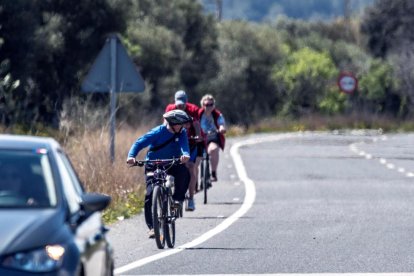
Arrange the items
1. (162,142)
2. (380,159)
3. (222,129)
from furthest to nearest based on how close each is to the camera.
→ (380,159) < (222,129) < (162,142)

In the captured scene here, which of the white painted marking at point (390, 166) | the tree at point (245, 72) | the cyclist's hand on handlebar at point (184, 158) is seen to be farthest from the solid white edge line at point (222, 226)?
the tree at point (245, 72)

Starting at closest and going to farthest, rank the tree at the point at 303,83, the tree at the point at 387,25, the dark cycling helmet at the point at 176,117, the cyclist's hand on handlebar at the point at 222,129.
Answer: the dark cycling helmet at the point at 176,117 < the cyclist's hand on handlebar at the point at 222,129 < the tree at the point at 303,83 < the tree at the point at 387,25

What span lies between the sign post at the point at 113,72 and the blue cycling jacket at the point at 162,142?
520 centimetres

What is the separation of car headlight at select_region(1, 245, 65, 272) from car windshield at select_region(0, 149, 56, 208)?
0.81 m

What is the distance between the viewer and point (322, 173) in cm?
2998

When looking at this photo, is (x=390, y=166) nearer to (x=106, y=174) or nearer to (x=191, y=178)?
(x=106, y=174)

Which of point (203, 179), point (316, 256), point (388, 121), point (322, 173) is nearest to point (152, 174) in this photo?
point (316, 256)

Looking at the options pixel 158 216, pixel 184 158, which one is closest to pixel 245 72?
pixel 184 158

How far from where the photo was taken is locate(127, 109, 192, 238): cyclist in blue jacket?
50.1ft

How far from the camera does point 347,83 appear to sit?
72.8 metres

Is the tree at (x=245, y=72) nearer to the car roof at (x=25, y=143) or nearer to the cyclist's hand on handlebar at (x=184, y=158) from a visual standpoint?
the cyclist's hand on handlebar at (x=184, y=158)

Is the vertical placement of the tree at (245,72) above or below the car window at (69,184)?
below

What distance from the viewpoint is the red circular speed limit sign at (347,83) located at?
7225 centimetres

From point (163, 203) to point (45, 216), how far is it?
24.3 ft
